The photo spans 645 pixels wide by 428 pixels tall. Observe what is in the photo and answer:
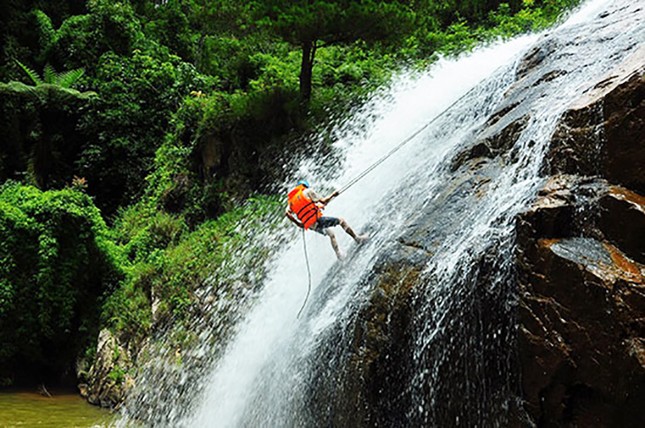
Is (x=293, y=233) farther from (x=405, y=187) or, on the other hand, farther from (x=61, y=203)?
(x=61, y=203)

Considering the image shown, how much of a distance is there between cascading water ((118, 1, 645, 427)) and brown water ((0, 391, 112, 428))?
1609 mm

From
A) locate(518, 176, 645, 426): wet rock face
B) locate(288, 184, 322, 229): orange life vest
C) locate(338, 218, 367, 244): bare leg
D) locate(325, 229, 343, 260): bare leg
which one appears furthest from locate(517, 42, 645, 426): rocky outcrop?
locate(288, 184, 322, 229): orange life vest

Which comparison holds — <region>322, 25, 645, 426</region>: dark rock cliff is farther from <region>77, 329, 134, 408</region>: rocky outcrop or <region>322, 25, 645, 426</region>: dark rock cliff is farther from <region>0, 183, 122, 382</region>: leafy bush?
<region>0, 183, 122, 382</region>: leafy bush

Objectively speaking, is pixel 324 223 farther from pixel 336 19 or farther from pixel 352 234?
pixel 336 19

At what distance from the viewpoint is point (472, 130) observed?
21.4ft

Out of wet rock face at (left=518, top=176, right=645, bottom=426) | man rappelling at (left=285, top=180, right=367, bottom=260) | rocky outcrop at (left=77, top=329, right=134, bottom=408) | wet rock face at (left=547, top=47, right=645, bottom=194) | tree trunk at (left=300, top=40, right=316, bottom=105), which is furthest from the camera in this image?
tree trunk at (left=300, top=40, right=316, bottom=105)

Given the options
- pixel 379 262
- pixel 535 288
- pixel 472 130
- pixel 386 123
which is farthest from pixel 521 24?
pixel 535 288

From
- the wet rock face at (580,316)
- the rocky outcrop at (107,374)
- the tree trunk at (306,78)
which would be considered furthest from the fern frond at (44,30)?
the wet rock face at (580,316)

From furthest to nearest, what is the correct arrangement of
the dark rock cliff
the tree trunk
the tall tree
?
the tree trunk → the tall tree → the dark rock cliff

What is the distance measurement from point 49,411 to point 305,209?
612 cm

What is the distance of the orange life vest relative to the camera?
21.1ft

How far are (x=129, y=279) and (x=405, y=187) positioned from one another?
7.48 meters

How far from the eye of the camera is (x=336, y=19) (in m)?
9.80

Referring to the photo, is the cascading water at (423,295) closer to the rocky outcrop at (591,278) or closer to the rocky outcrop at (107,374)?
the rocky outcrop at (591,278)
